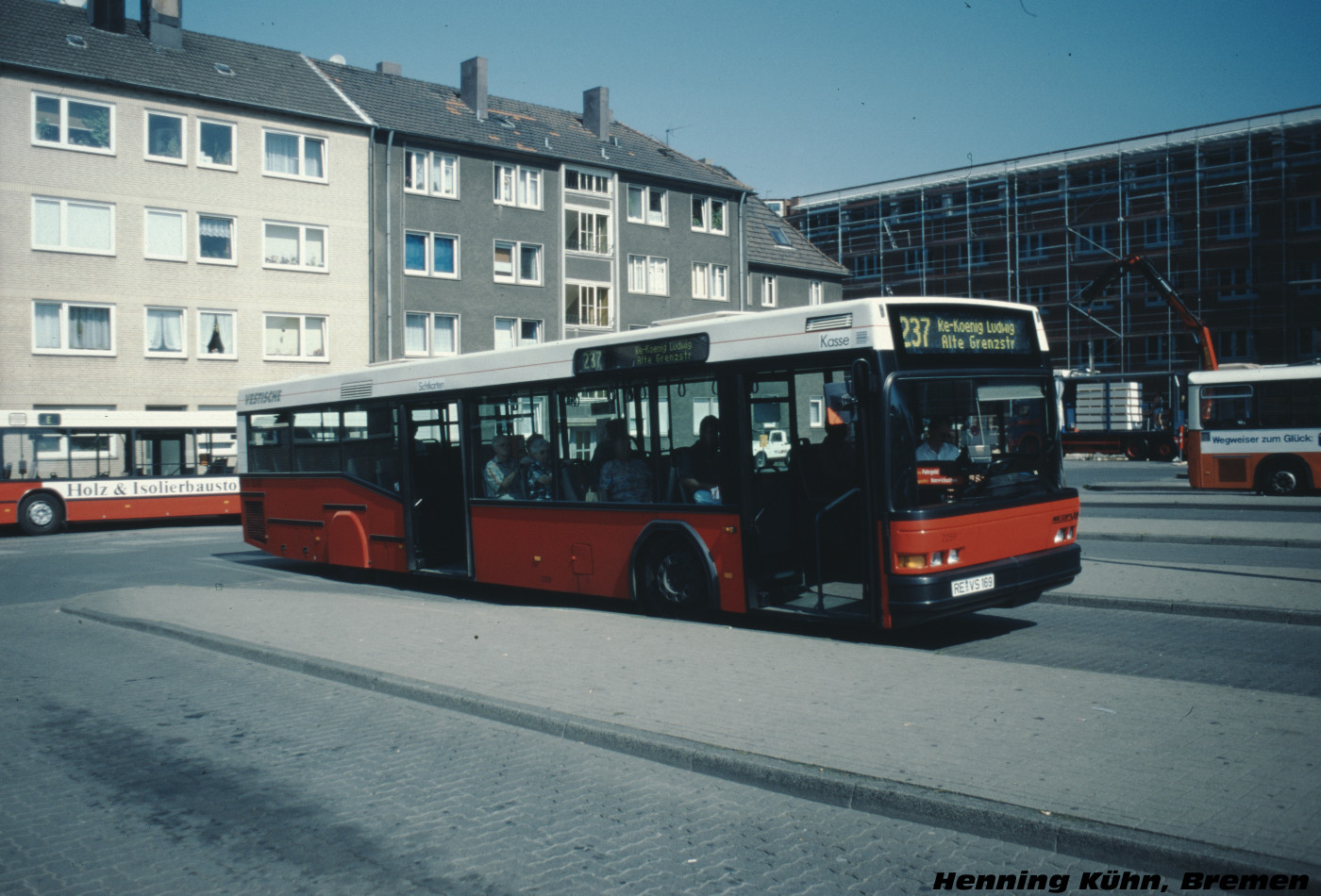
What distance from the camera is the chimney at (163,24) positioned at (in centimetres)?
3834

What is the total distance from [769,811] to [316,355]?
36.6 m

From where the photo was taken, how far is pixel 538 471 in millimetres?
11555

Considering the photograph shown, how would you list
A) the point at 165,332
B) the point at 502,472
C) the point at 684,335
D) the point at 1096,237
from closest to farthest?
the point at 684,335, the point at 502,472, the point at 165,332, the point at 1096,237

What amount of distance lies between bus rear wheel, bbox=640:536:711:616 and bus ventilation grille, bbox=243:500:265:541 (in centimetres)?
834

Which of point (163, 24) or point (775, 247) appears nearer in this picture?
point (163, 24)

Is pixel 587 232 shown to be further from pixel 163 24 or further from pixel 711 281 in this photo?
pixel 163 24

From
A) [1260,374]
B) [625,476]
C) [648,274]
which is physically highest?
[648,274]

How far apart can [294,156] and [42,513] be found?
1797cm

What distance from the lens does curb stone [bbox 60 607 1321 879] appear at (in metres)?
4.11

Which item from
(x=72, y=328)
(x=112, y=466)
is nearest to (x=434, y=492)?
(x=112, y=466)

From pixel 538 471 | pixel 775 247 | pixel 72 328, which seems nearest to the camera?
pixel 538 471

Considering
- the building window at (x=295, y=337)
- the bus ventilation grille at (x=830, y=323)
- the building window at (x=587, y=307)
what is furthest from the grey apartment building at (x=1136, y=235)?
the bus ventilation grille at (x=830, y=323)

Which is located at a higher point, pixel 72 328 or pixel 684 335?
pixel 72 328

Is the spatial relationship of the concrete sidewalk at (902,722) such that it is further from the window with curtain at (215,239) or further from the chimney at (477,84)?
the chimney at (477,84)
